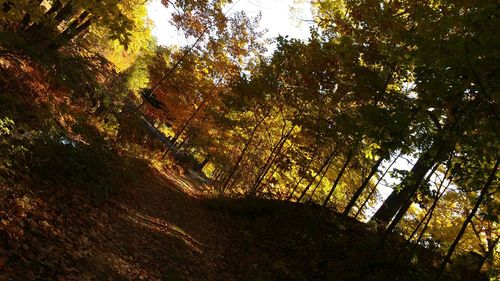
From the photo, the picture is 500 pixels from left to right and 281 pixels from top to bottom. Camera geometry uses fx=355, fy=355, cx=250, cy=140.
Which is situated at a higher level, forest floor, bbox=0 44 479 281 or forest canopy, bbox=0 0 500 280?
forest canopy, bbox=0 0 500 280

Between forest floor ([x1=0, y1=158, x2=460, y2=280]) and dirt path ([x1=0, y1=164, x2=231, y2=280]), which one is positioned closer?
dirt path ([x1=0, y1=164, x2=231, y2=280])

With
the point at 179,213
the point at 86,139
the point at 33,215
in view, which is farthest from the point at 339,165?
the point at 33,215

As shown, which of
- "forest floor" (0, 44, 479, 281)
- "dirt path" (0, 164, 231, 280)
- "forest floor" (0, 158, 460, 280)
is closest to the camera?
"dirt path" (0, 164, 231, 280)

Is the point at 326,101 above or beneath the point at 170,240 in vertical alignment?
above

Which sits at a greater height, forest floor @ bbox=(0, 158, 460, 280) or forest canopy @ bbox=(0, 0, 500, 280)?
forest canopy @ bbox=(0, 0, 500, 280)

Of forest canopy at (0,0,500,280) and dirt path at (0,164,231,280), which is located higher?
forest canopy at (0,0,500,280)

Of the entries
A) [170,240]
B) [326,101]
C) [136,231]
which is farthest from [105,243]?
[326,101]

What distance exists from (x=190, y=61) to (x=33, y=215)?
1565 cm

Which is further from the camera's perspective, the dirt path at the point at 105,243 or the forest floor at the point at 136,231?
the forest floor at the point at 136,231

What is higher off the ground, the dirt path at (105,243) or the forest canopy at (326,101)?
the forest canopy at (326,101)

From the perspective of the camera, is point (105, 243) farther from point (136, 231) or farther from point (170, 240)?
point (170, 240)

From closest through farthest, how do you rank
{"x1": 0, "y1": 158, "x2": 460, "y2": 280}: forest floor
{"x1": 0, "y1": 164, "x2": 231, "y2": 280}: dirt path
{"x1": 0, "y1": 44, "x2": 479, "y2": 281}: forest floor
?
1. {"x1": 0, "y1": 164, "x2": 231, "y2": 280}: dirt path
2. {"x1": 0, "y1": 158, "x2": 460, "y2": 280}: forest floor
3. {"x1": 0, "y1": 44, "x2": 479, "y2": 281}: forest floor

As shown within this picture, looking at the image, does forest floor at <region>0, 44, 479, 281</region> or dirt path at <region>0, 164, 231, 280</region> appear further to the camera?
forest floor at <region>0, 44, 479, 281</region>

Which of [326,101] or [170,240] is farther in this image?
[326,101]
